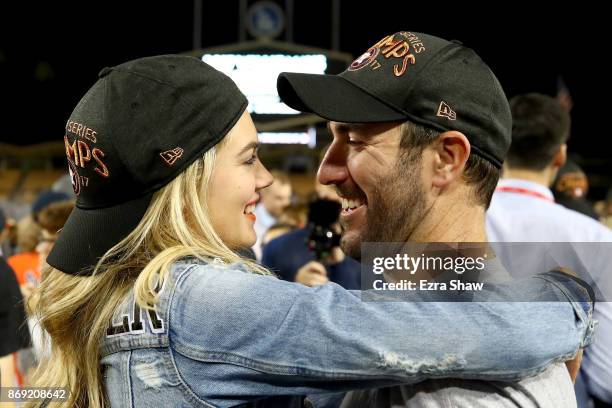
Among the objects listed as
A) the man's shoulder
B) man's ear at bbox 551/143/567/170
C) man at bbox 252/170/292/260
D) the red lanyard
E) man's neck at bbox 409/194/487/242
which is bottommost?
man at bbox 252/170/292/260

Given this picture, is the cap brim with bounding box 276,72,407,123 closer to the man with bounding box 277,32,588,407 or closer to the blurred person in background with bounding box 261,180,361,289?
A: the man with bounding box 277,32,588,407

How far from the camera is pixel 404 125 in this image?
1285 mm

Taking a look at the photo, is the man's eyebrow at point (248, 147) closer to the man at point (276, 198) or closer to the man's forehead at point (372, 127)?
the man's forehead at point (372, 127)

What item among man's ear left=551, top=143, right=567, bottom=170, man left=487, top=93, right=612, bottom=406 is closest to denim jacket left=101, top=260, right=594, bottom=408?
man left=487, top=93, right=612, bottom=406

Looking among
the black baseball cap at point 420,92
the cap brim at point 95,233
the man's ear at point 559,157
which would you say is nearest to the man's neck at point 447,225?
the black baseball cap at point 420,92

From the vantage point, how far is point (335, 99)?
1.30 meters

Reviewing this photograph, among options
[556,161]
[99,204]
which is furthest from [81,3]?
[99,204]

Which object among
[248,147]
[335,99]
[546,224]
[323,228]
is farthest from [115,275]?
[323,228]

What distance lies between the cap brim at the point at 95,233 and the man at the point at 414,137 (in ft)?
1.15

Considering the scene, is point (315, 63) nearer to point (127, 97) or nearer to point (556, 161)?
point (556, 161)

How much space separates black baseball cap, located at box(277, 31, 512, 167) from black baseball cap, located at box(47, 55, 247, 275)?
0.17 meters

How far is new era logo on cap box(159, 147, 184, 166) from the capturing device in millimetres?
1249

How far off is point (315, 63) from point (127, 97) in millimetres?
5425

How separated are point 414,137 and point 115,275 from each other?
557mm
